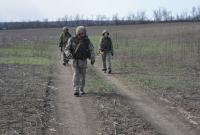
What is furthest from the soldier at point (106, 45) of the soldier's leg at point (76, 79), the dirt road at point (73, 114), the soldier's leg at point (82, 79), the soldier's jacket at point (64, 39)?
the soldier's leg at point (76, 79)

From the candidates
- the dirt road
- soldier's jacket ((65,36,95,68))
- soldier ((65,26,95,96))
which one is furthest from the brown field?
soldier's jacket ((65,36,95,68))

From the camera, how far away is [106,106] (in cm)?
1400

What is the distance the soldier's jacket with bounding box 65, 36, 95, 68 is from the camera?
15.8 meters

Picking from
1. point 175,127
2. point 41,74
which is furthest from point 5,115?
point 41,74

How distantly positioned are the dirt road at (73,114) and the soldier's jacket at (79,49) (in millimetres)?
1022

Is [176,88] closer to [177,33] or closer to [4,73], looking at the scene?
[4,73]

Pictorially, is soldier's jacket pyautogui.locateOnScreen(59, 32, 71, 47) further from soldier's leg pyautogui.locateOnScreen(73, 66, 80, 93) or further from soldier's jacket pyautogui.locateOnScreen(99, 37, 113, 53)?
soldier's leg pyautogui.locateOnScreen(73, 66, 80, 93)

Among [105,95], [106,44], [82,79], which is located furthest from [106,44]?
[105,95]

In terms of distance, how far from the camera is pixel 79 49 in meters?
15.8

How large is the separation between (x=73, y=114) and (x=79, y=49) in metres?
3.34

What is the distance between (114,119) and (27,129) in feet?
6.94

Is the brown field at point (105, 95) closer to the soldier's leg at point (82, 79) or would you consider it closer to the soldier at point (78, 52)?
the soldier's leg at point (82, 79)

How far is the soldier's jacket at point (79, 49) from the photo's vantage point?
15812mm

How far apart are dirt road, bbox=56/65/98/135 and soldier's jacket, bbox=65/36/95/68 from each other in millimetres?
1022
